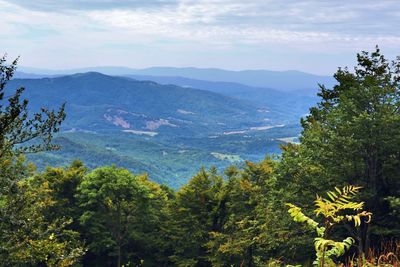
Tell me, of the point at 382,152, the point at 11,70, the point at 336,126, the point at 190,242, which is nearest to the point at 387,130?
the point at 382,152

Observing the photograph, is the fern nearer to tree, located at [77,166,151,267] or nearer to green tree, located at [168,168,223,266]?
green tree, located at [168,168,223,266]

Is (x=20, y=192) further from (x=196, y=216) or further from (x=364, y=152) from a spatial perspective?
(x=196, y=216)

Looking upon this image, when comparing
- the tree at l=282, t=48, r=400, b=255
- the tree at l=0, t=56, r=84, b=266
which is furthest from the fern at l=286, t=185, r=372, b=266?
the tree at l=282, t=48, r=400, b=255

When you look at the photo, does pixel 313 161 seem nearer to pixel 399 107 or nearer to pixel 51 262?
pixel 399 107

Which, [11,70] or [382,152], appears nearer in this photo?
[11,70]

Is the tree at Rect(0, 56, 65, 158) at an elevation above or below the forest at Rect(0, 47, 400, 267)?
above

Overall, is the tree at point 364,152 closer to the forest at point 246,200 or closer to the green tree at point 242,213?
the forest at point 246,200

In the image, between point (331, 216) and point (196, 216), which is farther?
point (196, 216)

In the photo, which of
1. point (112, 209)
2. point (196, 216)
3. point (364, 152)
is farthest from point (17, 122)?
point (196, 216)
